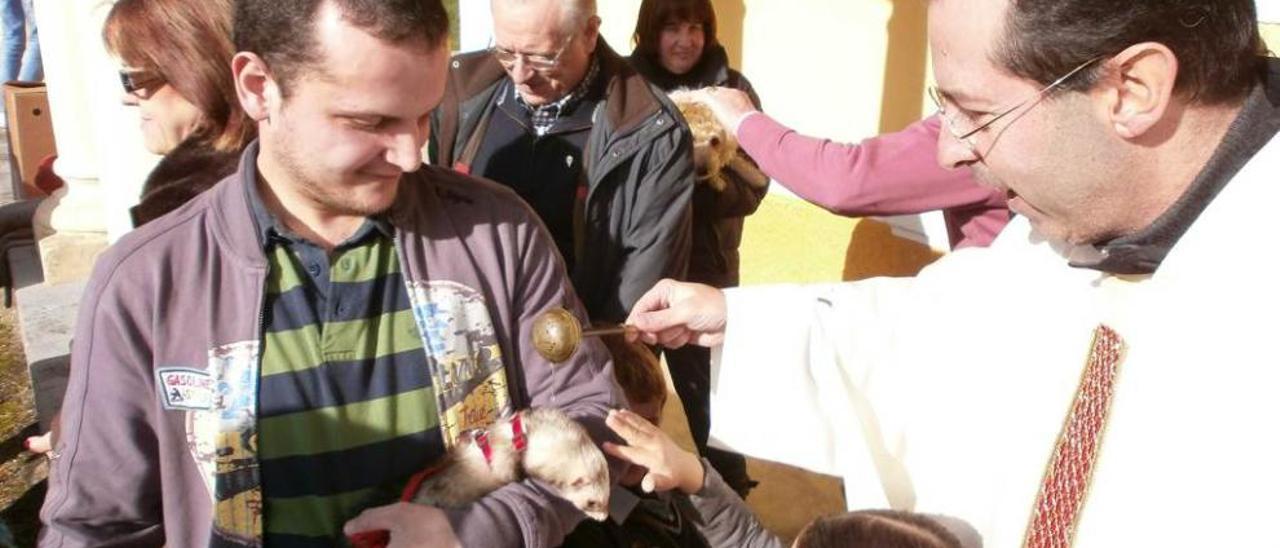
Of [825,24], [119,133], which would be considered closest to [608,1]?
[825,24]

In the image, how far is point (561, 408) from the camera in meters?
2.27

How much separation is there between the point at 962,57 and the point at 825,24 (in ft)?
14.4

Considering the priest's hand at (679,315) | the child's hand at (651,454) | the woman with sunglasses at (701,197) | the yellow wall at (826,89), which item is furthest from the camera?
the yellow wall at (826,89)

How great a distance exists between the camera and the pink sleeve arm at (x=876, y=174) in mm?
2881

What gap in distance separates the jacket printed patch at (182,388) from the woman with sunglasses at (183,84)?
689 millimetres

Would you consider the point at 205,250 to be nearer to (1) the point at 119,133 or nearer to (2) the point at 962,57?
(2) the point at 962,57

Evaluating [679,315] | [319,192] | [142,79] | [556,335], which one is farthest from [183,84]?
[679,315]

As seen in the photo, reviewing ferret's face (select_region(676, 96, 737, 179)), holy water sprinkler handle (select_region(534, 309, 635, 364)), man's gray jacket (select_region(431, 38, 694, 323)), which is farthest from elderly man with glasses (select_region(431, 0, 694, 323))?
holy water sprinkler handle (select_region(534, 309, 635, 364))

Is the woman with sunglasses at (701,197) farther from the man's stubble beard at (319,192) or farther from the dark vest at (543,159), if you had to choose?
the man's stubble beard at (319,192)

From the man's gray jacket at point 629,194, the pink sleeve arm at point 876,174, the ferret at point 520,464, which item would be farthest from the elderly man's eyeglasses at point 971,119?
the man's gray jacket at point 629,194

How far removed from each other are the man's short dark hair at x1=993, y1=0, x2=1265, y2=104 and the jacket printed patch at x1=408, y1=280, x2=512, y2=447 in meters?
1.06

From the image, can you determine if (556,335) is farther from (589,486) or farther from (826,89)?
(826,89)

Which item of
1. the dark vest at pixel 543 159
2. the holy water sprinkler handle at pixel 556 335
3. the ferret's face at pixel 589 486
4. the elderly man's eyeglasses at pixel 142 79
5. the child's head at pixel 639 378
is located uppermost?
the elderly man's eyeglasses at pixel 142 79

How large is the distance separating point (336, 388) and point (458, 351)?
9.0 inches
